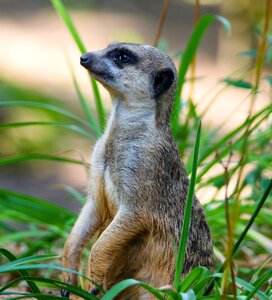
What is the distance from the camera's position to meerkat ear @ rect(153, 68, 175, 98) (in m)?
3.43

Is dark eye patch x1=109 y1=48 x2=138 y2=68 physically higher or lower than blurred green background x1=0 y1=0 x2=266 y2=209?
lower

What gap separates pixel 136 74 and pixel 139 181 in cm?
45

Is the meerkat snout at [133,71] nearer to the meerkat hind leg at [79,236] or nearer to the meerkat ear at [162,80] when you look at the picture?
the meerkat ear at [162,80]

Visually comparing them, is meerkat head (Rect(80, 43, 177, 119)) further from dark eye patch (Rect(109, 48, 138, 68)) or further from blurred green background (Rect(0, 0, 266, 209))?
blurred green background (Rect(0, 0, 266, 209))

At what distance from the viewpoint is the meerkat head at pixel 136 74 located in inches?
133

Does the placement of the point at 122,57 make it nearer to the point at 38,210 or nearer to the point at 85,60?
the point at 85,60

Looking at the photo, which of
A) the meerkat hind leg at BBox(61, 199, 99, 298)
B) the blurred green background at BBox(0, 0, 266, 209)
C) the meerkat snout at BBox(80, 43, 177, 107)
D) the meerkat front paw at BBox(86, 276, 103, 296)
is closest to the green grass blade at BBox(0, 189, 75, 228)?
the meerkat hind leg at BBox(61, 199, 99, 298)

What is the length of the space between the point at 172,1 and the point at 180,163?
7746mm

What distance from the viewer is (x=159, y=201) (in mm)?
3314

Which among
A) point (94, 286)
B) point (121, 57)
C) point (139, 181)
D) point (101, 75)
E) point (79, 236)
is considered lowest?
point (94, 286)

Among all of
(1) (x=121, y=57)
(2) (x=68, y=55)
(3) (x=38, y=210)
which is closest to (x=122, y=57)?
(1) (x=121, y=57)

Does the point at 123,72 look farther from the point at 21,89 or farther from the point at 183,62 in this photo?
the point at 21,89

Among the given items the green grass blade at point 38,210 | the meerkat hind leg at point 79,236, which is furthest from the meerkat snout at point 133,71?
the green grass blade at point 38,210

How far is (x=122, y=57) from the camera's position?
346 centimetres
